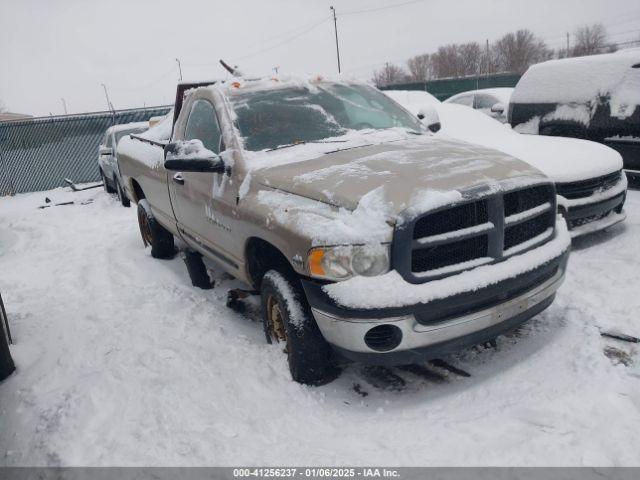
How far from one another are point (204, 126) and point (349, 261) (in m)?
2.26

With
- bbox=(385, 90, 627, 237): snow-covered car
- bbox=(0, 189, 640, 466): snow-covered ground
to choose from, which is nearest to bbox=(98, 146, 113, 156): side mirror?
bbox=(0, 189, 640, 466): snow-covered ground

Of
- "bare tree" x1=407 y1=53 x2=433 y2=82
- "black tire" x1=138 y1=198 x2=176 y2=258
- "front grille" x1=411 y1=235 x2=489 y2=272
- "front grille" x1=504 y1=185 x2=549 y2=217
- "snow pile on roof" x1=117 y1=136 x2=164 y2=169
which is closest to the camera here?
"front grille" x1=411 y1=235 x2=489 y2=272

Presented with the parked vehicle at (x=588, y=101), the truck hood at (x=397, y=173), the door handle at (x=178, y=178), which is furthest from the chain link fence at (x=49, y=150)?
the truck hood at (x=397, y=173)

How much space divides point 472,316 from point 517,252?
1.64 feet

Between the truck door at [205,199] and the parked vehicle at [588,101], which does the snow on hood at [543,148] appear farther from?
the truck door at [205,199]

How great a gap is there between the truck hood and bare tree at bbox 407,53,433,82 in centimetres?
9086

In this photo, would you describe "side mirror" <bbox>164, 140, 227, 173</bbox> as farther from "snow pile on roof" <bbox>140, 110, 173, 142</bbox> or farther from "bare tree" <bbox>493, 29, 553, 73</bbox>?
"bare tree" <bbox>493, 29, 553, 73</bbox>

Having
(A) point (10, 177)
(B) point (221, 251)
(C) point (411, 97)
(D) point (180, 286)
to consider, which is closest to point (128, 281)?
(D) point (180, 286)

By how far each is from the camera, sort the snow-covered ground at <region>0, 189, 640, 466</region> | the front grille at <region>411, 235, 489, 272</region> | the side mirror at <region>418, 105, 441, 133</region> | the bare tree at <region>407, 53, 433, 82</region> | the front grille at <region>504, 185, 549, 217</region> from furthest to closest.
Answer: the bare tree at <region>407, 53, 433, 82</region>
the side mirror at <region>418, 105, 441, 133</region>
the front grille at <region>504, 185, 549, 217</region>
the front grille at <region>411, 235, 489, 272</region>
the snow-covered ground at <region>0, 189, 640, 466</region>

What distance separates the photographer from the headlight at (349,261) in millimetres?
2551

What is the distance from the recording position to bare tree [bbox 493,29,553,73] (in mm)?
76125

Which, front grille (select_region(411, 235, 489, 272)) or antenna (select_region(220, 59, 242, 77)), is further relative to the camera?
antenna (select_region(220, 59, 242, 77))

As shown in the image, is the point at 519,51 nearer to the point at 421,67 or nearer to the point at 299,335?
the point at 421,67

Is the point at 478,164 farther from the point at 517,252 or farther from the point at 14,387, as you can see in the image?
the point at 14,387
